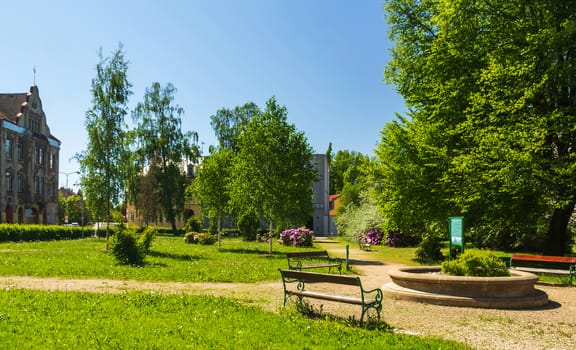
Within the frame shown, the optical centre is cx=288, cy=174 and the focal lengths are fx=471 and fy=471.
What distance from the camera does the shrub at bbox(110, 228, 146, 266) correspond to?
17.7m

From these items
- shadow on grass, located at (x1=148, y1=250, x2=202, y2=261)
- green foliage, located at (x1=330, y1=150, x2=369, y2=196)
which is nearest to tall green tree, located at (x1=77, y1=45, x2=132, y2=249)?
shadow on grass, located at (x1=148, y1=250, x2=202, y2=261)

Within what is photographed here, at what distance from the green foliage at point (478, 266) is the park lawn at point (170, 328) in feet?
14.4

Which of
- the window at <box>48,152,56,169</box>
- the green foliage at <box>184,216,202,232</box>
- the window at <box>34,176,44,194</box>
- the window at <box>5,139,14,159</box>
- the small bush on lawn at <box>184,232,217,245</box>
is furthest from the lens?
the window at <box>48,152,56,169</box>

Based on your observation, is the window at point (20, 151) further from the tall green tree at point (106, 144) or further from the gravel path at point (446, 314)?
the gravel path at point (446, 314)

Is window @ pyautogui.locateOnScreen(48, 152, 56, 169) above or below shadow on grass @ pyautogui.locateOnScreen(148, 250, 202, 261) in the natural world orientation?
above

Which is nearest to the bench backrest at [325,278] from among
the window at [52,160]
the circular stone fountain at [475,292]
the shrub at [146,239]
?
the circular stone fountain at [475,292]

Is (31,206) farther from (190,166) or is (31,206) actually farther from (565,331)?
(565,331)

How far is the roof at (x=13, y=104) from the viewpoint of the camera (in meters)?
48.0

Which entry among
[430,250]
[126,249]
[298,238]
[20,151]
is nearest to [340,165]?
[20,151]

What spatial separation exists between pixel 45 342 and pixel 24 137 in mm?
48312

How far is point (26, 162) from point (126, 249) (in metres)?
37.2

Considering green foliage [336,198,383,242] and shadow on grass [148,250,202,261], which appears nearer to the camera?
shadow on grass [148,250,202,261]

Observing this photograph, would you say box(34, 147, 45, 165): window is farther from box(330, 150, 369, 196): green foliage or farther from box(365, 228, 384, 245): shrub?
box(330, 150, 369, 196): green foliage

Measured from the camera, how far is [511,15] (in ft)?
65.1
